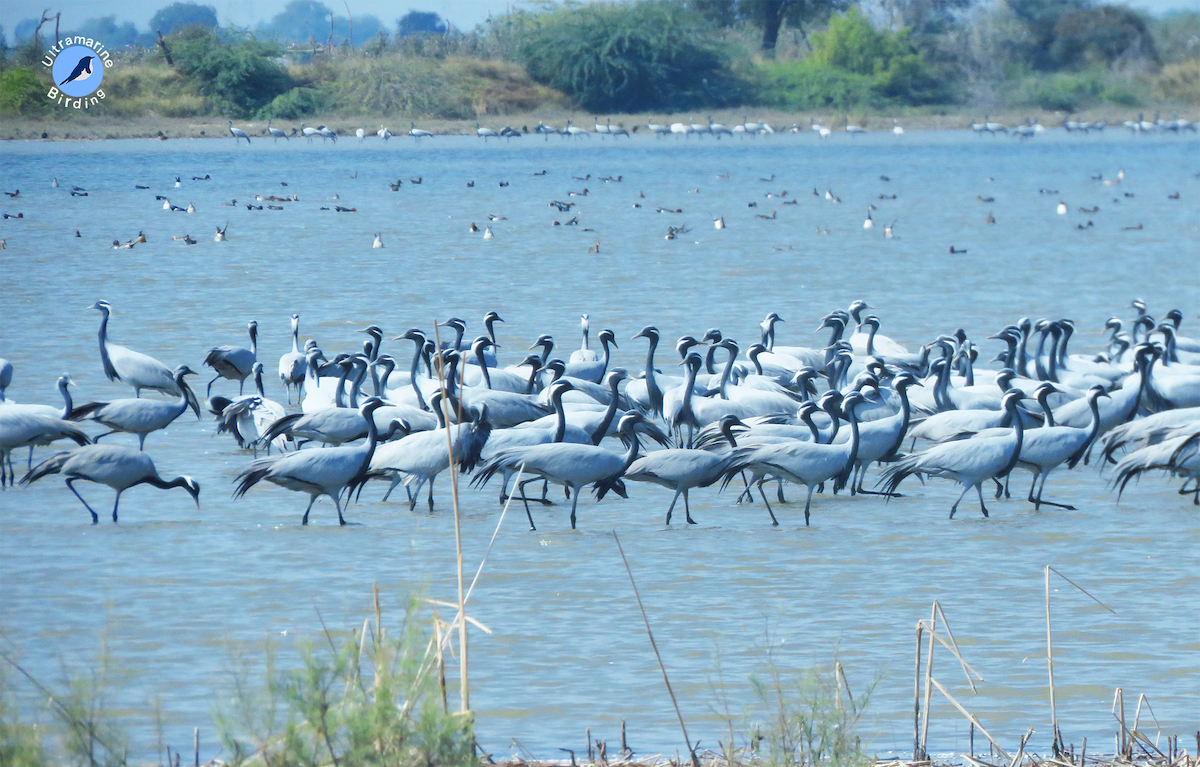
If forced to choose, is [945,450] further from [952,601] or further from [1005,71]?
[1005,71]

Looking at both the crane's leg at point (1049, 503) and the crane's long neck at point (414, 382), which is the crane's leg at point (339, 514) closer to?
the crane's long neck at point (414, 382)

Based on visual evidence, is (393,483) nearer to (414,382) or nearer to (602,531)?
(602,531)

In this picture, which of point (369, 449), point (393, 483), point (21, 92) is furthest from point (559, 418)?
point (21, 92)

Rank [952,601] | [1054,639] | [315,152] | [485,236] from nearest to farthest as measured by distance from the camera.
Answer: [1054,639] → [952,601] → [485,236] → [315,152]

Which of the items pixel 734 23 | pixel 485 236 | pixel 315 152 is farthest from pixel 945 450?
pixel 734 23

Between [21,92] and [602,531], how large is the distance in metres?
46.9

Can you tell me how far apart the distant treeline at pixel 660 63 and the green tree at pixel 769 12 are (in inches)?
3.2

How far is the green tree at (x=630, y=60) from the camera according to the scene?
74.1m

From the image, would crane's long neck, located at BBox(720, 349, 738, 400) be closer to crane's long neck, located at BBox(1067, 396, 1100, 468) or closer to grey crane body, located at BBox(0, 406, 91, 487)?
crane's long neck, located at BBox(1067, 396, 1100, 468)

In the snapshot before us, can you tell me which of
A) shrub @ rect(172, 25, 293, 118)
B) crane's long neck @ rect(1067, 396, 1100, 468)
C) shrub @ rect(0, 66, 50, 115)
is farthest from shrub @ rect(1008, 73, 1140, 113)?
crane's long neck @ rect(1067, 396, 1100, 468)

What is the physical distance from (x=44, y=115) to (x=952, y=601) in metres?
51.3

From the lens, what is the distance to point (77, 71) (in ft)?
167

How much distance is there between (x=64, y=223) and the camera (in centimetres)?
2900

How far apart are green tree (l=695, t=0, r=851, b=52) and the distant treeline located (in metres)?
0.08
